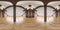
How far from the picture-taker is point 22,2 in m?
3.50

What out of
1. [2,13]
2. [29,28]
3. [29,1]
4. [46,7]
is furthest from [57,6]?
[2,13]

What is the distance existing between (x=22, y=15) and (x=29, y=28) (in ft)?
2.52

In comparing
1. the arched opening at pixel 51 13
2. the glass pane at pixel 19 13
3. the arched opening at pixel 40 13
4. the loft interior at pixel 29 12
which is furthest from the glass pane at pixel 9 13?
the arched opening at pixel 51 13

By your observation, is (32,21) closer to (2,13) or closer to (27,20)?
(27,20)

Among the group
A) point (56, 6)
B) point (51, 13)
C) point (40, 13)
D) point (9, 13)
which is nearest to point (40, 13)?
point (40, 13)

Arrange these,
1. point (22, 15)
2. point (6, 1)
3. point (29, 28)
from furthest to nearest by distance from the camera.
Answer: point (22, 15) < point (6, 1) < point (29, 28)

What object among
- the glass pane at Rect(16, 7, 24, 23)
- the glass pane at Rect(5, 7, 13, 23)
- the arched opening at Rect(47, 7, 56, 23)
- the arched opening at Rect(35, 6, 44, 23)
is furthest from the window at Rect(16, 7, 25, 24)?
the arched opening at Rect(47, 7, 56, 23)

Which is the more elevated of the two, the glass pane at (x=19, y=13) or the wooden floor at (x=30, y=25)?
the glass pane at (x=19, y=13)

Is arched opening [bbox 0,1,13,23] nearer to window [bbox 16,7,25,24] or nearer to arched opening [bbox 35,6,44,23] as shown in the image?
window [bbox 16,7,25,24]

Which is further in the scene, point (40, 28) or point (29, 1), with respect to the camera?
point (29, 1)

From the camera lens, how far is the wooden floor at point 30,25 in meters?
2.95

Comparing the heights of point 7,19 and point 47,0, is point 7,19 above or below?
below

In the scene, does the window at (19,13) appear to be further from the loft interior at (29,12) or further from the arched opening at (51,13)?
the arched opening at (51,13)

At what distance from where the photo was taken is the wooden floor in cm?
295
